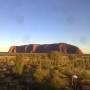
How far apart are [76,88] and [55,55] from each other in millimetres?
27854

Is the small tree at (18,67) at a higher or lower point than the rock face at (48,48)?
lower

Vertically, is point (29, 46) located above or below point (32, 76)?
above

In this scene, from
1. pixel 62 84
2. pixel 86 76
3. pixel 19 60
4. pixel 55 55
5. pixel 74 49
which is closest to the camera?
pixel 62 84

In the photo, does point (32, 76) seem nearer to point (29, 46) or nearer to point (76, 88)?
point (76, 88)

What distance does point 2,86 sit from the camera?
24.2 metres

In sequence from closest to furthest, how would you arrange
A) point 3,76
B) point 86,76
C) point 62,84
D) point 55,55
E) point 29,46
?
point 62,84 → point 86,76 → point 3,76 → point 55,55 → point 29,46

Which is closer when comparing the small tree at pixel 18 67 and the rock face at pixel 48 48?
the small tree at pixel 18 67

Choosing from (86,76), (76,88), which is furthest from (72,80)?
(86,76)

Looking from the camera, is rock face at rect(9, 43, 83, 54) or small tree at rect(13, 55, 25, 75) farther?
rock face at rect(9, 43, 83, 54)

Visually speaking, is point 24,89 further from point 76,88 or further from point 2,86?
point 76,88

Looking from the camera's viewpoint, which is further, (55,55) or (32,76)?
(55,55)

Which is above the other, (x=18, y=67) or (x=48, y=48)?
(x=48, y=48)

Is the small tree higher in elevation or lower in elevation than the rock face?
lower

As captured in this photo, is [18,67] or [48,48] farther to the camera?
[48,48]
